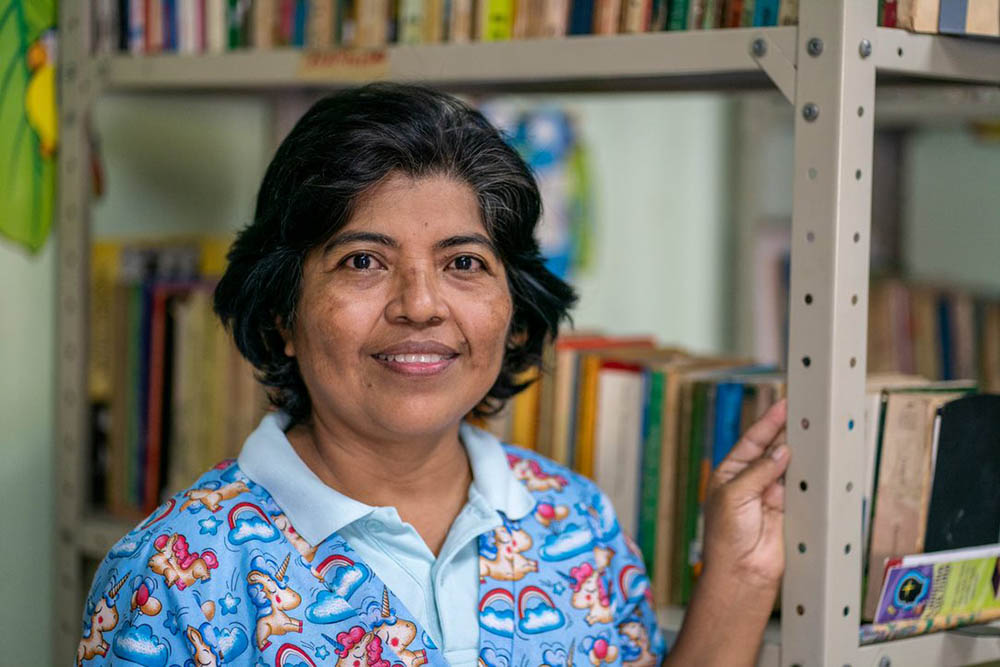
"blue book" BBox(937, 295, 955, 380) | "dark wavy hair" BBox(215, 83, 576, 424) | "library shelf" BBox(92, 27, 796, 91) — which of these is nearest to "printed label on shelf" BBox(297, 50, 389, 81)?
"library shelf" BBox(92, 27, 796, 91)

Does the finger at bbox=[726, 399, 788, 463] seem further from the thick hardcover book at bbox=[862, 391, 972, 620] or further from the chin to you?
the chin

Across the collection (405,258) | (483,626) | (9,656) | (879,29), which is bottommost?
(9,656)

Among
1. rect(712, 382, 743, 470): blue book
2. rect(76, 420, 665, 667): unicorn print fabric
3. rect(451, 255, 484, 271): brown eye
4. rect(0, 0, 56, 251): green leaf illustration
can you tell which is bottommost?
rect(76, 420, 665, 667): unicorn print fabric

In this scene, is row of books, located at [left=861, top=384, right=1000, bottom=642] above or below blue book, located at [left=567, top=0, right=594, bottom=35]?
below

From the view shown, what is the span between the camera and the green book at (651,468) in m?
1.53

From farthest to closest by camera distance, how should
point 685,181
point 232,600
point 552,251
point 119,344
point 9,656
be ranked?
point 685,181
point 552,251
point 119,344
point 9,656
point 232,600

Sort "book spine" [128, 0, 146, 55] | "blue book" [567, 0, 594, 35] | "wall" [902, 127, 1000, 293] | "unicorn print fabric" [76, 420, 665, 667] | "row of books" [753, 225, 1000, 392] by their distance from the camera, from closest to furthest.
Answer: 1. "unicorn print fabric" [76, 420, 665, 667]
2. "blue book" [567, 0, 594, 35]
3. "book spine" [128, 0, 146, 55]
4. "row of books" [753, 225, 1000, 392]
5. "wall" [902, 127, 1000, 293]

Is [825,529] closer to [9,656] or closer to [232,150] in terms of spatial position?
[9,656]

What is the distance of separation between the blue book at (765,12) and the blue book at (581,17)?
19 cm

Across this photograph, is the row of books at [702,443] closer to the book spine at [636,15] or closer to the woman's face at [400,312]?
the woman's face at [400,312]

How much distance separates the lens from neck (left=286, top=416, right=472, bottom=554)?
50.6 inches

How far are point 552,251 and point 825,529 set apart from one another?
1.88m

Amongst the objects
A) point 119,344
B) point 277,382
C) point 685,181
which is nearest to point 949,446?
point 277,382

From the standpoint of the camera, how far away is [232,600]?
1164 millimetres
